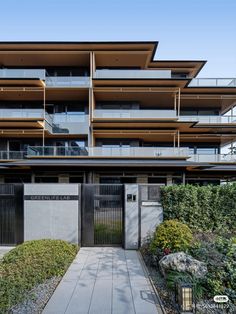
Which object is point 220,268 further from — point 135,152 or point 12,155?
point 12,155

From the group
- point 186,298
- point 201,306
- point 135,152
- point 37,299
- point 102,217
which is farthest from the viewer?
point 135,152

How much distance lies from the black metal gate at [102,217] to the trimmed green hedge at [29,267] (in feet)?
3.74

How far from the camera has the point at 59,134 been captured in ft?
75.9

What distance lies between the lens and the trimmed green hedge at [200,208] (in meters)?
9.51

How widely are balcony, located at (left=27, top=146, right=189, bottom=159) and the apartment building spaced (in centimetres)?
9

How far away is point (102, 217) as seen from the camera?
31.4 ft

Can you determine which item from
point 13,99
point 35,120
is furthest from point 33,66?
point 35,120

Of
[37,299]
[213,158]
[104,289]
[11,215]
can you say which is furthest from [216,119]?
[37,299]

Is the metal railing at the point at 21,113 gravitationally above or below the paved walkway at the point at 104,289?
above

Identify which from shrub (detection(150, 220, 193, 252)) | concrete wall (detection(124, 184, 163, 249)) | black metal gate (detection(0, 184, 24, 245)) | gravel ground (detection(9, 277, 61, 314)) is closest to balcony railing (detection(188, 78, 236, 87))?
concrete wall (detection(124, 184, 163, 249))

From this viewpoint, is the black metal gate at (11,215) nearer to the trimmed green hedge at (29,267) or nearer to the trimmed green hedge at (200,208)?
the trimmed green hedge at (29,267)

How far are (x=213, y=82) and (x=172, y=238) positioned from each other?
20.5m

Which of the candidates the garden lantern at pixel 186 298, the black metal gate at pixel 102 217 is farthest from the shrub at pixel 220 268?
the black metal gate at pixel 102 217

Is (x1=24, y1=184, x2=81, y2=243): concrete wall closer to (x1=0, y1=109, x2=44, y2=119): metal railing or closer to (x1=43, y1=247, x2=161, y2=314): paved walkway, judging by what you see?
(x1=43, y1=247, x2=161, y2=314): paved walkway
